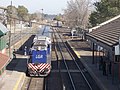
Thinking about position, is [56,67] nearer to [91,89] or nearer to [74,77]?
[74,77]

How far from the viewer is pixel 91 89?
22.6m

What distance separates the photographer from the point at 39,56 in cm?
2716

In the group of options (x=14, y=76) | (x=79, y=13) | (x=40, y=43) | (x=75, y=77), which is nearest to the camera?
(x=14, y=76)

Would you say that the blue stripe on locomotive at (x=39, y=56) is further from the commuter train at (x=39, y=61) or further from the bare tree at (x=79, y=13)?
the bare tree at (x=79, y=13)

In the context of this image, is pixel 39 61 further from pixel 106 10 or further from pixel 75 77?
pixel 106 10

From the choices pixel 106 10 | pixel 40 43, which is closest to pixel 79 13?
pixel 106 10

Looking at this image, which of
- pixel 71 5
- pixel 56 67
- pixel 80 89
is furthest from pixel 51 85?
pixel 71 5

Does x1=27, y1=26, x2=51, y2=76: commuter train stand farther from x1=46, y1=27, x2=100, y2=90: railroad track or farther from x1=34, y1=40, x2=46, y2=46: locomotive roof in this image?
x1=46, y1=27, x2=100, y2=90: railroad track

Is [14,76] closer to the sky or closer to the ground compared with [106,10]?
closer to the ground

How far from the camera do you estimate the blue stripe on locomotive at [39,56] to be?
2708cm

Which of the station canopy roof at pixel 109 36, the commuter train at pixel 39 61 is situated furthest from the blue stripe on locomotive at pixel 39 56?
the station canopy roof at pixel 109 36

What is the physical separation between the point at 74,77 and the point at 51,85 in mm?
3599

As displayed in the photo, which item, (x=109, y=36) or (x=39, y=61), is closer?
(x=109, y=36)

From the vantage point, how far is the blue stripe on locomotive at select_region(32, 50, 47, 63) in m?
27.1
